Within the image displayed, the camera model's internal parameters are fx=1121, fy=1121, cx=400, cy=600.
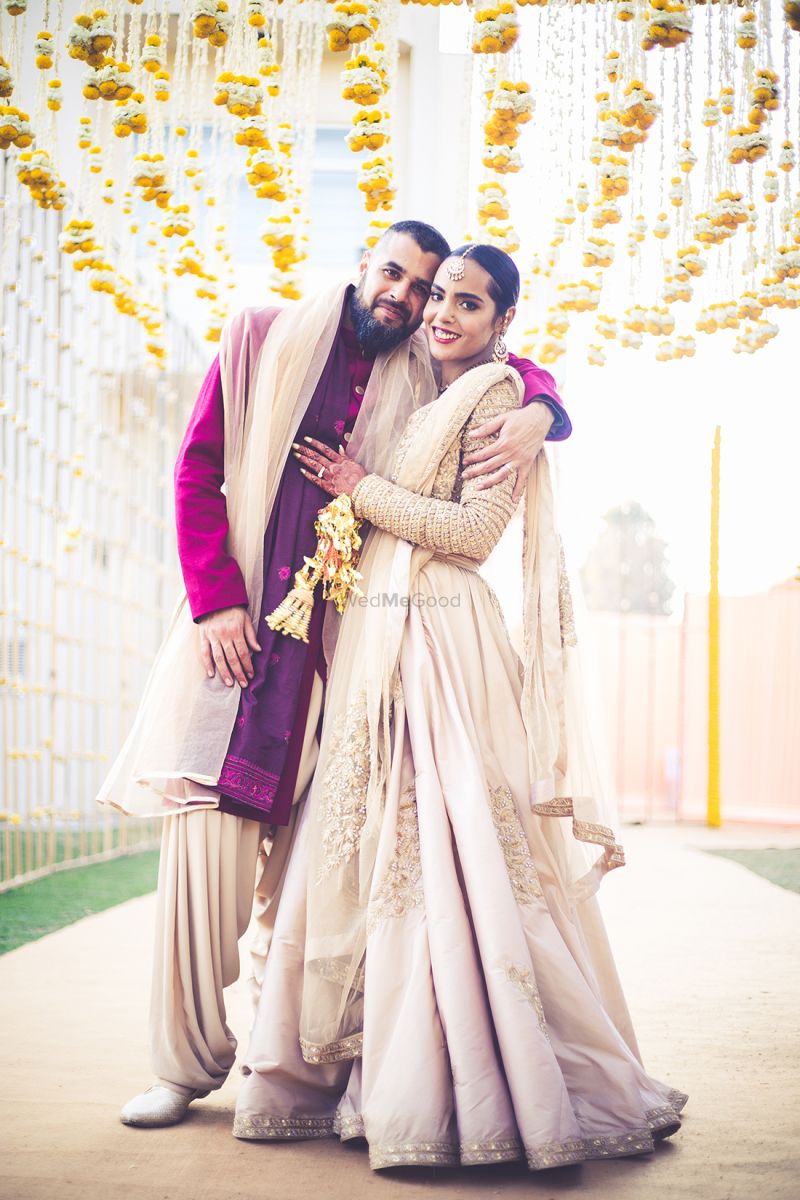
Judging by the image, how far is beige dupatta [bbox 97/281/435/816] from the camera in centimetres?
226

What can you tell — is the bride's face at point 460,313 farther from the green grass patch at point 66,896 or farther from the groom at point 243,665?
the green grass patch at point 66,896

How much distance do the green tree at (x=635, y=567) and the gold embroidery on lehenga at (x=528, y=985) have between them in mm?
20798

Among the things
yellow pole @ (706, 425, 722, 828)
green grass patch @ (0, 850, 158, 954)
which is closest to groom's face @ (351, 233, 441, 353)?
green grass patch @ (0, 850, 158, 954)

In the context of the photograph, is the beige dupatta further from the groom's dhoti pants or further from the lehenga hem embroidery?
the lehenga hem embroidery

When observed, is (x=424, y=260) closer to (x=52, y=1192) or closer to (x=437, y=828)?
(x=437, y=828)

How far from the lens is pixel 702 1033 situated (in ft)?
9.77

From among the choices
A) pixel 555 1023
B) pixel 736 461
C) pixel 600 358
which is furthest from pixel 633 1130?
pixel 736 461

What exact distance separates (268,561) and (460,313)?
2.19ft

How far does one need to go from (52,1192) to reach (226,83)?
8.35 ft

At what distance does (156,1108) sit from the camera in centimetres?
215

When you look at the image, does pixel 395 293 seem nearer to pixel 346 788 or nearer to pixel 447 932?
pixel 346 788

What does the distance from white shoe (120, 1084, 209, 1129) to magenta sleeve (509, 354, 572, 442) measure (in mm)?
1561

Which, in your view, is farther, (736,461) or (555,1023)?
(736,461)

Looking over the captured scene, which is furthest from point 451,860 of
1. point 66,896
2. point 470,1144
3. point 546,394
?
point 66,896
